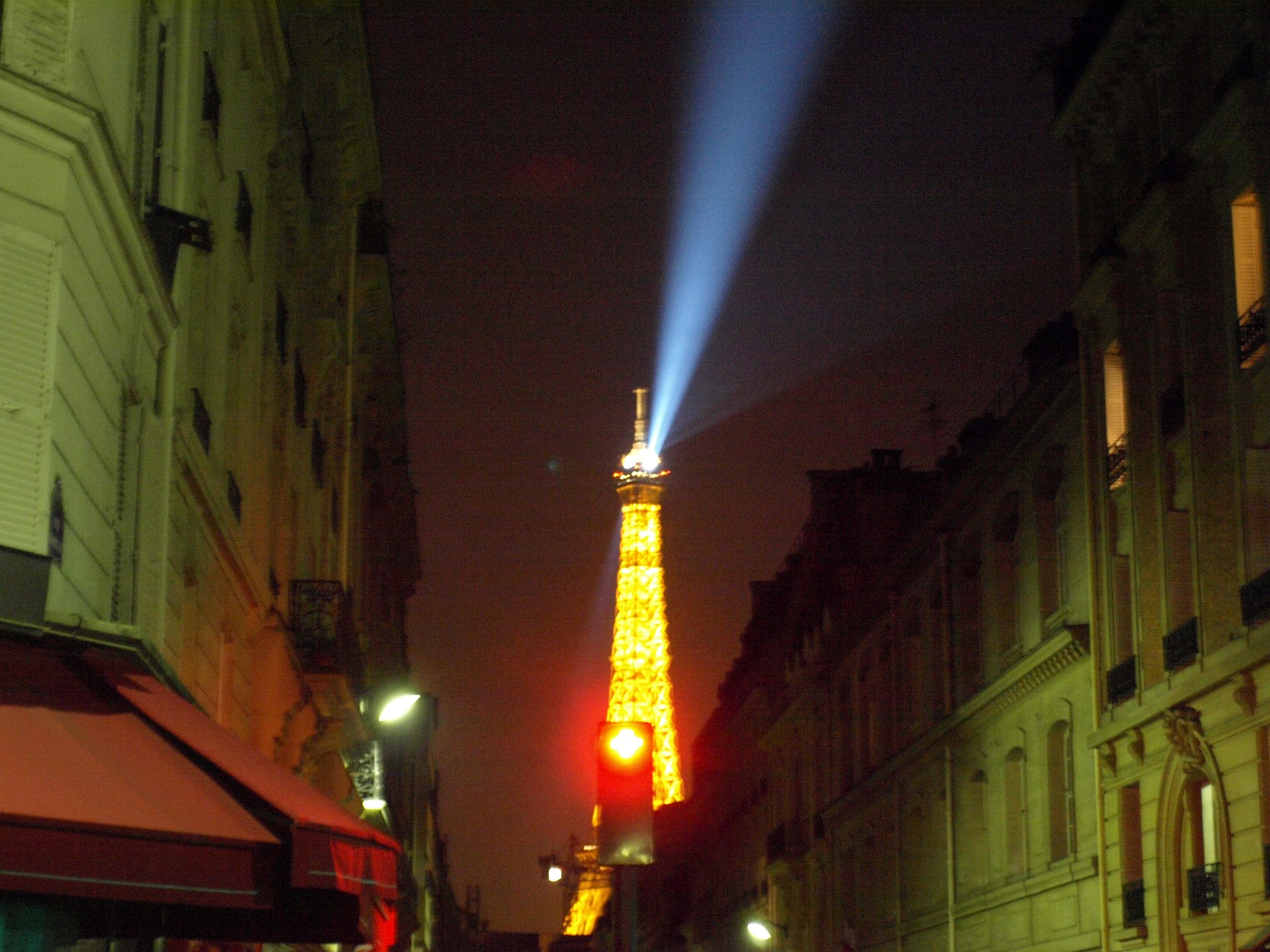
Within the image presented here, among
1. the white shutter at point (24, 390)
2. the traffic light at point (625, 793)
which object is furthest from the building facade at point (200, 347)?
the traffic light at point (625, 793)

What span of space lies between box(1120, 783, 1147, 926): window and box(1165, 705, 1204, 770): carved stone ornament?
227 cm

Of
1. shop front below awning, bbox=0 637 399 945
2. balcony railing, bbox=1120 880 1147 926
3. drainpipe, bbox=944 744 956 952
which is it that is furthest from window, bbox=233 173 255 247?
drainpipe, bbox=944 744 956 952

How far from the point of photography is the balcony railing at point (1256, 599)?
2172cm

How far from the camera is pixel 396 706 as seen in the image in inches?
1046

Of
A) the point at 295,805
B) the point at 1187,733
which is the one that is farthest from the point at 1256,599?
the point at 295,805

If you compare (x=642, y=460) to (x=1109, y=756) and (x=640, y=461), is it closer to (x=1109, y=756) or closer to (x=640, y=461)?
(x=640, y=461)

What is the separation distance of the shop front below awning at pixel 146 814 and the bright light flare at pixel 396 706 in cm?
1406

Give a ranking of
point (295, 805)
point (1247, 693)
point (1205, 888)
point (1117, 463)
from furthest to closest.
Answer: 1. point (1117, 463)
2. point (1205, 888)
3. point (1247, 693)
4. point (295, 805)

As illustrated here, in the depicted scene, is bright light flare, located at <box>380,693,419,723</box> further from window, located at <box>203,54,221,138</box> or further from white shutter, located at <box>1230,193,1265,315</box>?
white shutter, located at <box>1230,193,1265,315</box>

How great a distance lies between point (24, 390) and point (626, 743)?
162 inches

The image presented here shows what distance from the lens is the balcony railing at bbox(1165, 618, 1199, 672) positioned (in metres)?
24.2

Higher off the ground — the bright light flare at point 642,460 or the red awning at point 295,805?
the bright light flare at point 642,460

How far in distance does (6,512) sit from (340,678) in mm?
18505

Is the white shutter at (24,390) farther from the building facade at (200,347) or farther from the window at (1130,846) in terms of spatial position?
the window at (1130,846)
